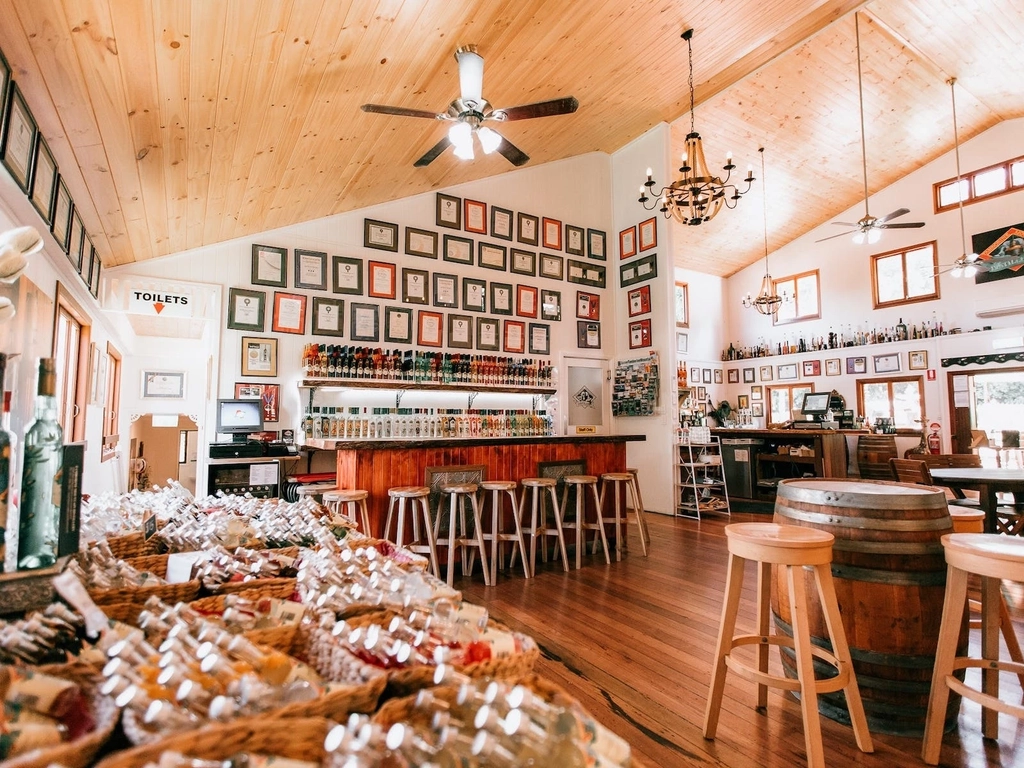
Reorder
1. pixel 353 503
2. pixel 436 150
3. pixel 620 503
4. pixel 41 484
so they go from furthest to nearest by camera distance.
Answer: pixel 620 503
pixel 436 150
pixel 353 503
pixel 41 484

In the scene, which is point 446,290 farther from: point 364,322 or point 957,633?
Answer: point 957,633

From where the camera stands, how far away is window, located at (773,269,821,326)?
35.4 ft

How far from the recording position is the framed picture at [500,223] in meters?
6.97

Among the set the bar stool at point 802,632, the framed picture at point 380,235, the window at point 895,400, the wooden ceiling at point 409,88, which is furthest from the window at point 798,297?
the bar stool at point 802,632

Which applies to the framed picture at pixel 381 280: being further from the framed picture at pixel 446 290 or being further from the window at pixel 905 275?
the window at pixel 905 275

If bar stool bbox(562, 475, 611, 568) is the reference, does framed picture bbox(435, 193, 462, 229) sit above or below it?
above

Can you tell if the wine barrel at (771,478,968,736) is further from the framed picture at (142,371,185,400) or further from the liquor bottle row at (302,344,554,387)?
the framed picture at (142,371,185,400)

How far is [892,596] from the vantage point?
1.96 meters

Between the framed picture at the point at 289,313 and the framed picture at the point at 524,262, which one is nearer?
the framed picture at the point at 289,313

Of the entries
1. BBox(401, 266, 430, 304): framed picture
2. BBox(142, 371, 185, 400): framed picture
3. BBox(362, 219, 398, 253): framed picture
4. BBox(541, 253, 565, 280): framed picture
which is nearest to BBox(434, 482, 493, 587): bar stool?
BBox(401, 266, 430, 304): framed picture

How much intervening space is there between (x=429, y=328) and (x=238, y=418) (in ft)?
7.77

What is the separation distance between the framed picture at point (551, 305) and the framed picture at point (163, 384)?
17.4 feet

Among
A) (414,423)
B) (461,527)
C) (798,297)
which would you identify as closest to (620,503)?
(461,527)

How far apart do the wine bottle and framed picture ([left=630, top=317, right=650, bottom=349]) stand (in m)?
6.92
